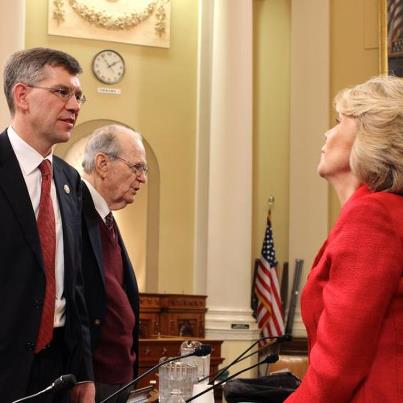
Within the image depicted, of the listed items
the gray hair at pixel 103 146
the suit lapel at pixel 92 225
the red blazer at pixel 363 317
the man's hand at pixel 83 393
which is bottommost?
the man's hand at pixel 83 393

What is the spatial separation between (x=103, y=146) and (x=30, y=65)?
108 cm

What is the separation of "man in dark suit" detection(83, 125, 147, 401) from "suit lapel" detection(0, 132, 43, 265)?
50 cm

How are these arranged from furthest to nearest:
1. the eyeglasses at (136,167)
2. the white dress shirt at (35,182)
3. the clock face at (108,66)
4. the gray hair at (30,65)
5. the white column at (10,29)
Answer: the clock face at (108,66)
the white column at (10,29)
the eyeglasses at (136,167)
the gray hair at (30,65)
the white dress shirt at (35,182)

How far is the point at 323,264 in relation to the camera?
2.16m

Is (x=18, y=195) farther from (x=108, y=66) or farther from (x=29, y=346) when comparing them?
(x=108, y=66)

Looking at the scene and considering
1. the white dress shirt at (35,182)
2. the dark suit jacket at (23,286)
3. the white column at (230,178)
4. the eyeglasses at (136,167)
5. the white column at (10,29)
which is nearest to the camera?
the dark suit jacket at (23,286)

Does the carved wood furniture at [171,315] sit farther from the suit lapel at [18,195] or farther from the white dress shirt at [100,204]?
the suit lapel at [18,195]

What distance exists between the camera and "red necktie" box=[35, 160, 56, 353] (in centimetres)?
279

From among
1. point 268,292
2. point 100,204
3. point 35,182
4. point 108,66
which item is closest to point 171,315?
point 268,292

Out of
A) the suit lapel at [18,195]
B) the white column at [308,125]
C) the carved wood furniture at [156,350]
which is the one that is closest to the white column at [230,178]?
the white column at [308,125]

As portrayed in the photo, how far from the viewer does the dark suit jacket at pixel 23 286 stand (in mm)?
2670

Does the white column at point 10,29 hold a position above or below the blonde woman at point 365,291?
above

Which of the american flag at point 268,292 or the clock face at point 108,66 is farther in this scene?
the clock face at point 108,66

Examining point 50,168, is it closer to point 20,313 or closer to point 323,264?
point 20,313
